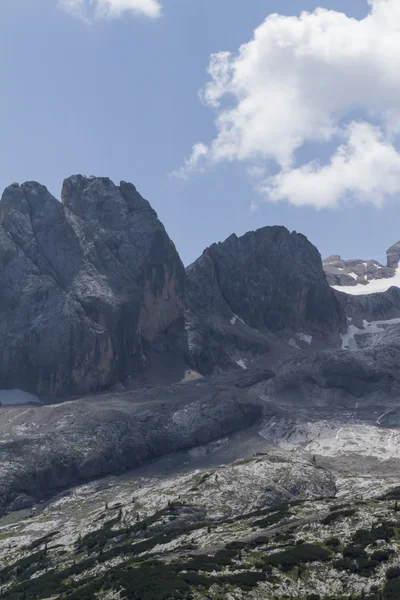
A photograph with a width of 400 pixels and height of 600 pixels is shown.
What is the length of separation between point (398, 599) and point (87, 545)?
68.2 metres

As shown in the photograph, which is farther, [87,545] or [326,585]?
[87,545]

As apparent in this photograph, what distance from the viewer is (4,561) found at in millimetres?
142000

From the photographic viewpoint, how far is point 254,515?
136 meters

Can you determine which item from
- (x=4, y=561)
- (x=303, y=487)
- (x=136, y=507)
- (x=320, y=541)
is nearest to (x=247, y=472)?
(x=303, y=487)

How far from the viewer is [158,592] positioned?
8119 centimetres

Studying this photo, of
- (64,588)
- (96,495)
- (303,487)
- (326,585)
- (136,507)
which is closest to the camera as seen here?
(326,585)

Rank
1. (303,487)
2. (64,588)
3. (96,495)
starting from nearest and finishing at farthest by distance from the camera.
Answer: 1. (64,588)
2. (303,487)
3. (96,495)

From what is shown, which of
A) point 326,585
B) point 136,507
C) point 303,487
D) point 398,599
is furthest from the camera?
point 303,487

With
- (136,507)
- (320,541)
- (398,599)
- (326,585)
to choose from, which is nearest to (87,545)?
(136,507)

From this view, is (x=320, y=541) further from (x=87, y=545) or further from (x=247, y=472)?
(x=247, y=472)

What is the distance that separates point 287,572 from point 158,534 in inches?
1949

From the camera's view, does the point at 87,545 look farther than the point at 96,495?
No

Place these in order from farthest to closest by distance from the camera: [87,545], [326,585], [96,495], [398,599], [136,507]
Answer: [96,495], [136,507], [87,545], [326,585], [398,599]

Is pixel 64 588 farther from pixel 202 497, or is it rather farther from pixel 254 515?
pixel 202 497
